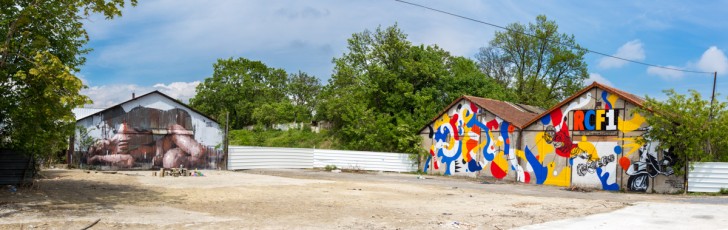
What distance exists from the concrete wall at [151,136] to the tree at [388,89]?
10.8 m

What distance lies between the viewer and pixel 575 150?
82.7ft

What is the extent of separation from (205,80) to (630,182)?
2071 inches

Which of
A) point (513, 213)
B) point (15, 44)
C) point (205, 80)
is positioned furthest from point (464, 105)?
point (205, 80)

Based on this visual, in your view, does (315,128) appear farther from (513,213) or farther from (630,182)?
(513,213)

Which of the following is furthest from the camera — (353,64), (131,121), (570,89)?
(570,89)

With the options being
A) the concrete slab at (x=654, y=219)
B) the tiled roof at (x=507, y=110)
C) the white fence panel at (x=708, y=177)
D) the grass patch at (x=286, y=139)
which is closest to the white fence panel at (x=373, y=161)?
the tiled roof at (x=507, y=110)

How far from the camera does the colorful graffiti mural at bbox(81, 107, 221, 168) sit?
94.9 feet

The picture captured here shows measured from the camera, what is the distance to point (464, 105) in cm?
3088

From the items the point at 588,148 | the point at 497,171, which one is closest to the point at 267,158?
the point at 497,171

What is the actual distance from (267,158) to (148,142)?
6.83 metres

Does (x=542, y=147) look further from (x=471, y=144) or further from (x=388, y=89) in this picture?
(x=388, y=89)

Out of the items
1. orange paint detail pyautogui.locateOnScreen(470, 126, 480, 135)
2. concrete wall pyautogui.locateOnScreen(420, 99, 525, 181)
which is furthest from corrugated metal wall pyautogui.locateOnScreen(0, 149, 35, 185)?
orange paint detail pyautogui.locateOnScreen(470, 126, 480, 135)

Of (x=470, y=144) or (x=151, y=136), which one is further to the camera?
(x=470, y=144)

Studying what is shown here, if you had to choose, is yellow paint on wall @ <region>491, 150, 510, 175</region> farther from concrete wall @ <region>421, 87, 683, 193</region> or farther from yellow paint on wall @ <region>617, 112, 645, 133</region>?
yellow paint on wall @ <region>617, 112, 645, 133</region>
